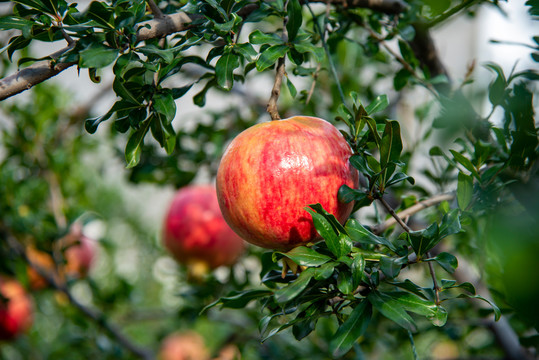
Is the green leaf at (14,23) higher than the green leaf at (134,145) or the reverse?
higher

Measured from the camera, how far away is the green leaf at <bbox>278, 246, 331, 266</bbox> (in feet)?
1.72

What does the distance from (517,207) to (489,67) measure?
25 centimetres

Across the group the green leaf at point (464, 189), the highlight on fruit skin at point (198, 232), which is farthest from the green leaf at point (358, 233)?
the highlight on fruit skin at point (198, 232)

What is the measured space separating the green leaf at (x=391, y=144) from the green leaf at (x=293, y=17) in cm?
17

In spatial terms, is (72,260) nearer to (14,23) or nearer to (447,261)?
(14,23)

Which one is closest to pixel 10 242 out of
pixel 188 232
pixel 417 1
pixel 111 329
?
pixel 111 329

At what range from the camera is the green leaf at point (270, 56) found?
0.58 meters

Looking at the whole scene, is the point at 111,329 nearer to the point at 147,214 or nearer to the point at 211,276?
the point at 211,276

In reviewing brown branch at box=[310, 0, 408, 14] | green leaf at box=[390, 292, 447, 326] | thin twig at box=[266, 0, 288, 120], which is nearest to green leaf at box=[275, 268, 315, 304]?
green leaf at box=[390, 292, 447, 326]

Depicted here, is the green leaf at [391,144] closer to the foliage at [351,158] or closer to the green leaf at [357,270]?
the foliage at [351,158]

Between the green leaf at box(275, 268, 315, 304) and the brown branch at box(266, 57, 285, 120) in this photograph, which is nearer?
the green leaf at box(275, 268, 315, 304)

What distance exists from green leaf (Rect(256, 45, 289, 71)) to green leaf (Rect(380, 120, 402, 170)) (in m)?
0.15

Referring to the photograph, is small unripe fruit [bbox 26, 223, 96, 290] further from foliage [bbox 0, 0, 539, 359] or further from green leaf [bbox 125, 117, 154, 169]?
green leaf [bbox 125, 117, 154, 169]

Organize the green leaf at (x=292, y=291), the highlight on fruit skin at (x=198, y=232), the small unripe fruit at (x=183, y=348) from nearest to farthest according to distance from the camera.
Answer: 1. the green leaf at (x=292, y=291)
2. the highlight on fruit skin at (x=198, y=232)
3. the small unripe fruit at (x=183, y=348)
